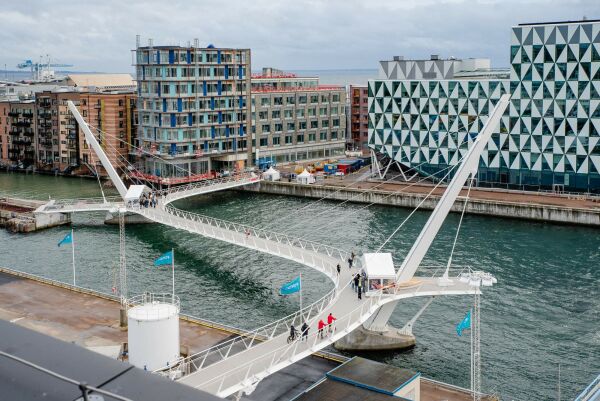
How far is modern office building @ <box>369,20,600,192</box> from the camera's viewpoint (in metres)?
74.4

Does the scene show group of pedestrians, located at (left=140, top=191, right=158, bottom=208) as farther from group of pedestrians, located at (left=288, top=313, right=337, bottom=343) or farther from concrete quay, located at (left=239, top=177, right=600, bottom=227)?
group of pedestrians, located at (left=288, top=313, right=337, bottom=343)

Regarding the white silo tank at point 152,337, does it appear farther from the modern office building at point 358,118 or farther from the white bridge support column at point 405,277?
the modern office building at point 358,118

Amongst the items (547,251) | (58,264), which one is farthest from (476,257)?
(58,264)

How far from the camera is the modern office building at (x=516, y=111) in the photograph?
74.4m

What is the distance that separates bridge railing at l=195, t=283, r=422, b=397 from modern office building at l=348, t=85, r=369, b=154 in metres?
86.3

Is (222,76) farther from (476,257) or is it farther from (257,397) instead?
(257,397)

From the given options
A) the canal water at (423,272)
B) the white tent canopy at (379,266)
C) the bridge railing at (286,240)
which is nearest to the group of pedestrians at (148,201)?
the bridge railing at (286,240)

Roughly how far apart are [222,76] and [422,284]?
62311 mm

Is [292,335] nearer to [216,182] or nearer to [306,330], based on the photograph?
[306,330]

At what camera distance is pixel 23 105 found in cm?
11944

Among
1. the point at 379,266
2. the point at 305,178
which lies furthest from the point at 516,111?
the point at 379,266

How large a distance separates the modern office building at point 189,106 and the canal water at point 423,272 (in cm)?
1071

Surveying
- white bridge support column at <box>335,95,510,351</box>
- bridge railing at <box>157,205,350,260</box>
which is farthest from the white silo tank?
bridge railing at <box>157,205,350,260</box>

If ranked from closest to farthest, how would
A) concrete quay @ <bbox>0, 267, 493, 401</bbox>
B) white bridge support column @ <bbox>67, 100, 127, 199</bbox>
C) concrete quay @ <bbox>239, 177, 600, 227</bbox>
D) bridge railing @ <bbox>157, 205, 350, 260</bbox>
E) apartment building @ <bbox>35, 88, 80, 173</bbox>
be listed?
concrete quay @ <bbox>0, 267, 493, 401</bbox> → bridge railing @ <bbox>157, 205, 350, 260</bbox> → concrete quay @ <bbox>239, 177, 600, 227</bbox> → white bridge support column @ <bbox>67, 100, 127, 199</bbox> → apartment building @ <bbox>35, 88, 80, 173</bbox>
